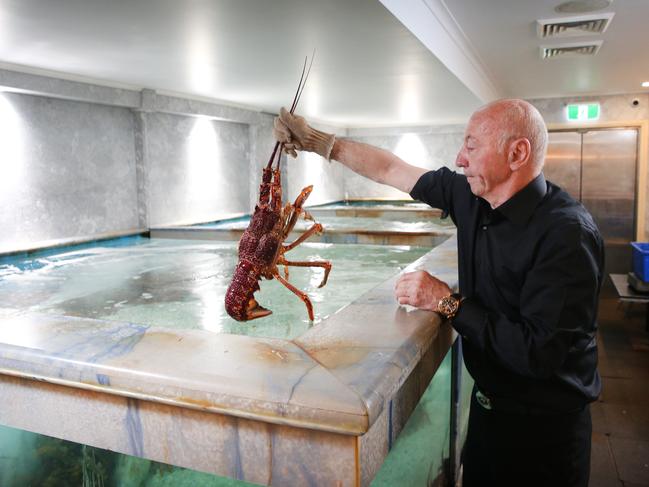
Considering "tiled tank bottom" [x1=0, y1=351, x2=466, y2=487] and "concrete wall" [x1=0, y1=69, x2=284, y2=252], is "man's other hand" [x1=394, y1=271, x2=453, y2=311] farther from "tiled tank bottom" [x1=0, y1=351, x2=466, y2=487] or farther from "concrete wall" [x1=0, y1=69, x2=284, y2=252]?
"concrete wall" [x1=0, y1=69, x2=284, y2=252]

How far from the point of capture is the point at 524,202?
1.66 metres

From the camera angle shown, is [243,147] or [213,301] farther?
[243,147]

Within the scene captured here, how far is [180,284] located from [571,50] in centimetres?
521

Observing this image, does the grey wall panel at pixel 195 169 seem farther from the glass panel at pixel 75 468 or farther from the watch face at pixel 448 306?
the watch face at pixel 448 306

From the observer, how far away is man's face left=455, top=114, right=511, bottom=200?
166 cm

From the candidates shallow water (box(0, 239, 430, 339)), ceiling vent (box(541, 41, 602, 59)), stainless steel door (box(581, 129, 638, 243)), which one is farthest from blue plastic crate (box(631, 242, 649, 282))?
stainless steel door (box(581, 129, 638, 243))

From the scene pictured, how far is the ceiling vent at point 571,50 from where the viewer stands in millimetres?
5973

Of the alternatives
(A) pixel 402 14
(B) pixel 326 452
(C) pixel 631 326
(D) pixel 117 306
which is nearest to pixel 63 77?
(D) pixel 117 306

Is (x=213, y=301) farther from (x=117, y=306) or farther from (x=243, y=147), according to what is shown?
(x=243, y=147)

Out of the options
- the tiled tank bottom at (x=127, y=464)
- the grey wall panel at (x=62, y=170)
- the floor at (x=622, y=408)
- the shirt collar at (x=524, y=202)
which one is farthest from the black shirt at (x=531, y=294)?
the grey wall panel at (x=62, y=170)

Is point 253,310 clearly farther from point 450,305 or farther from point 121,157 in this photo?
point 121,157

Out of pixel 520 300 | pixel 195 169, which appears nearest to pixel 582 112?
pixel 195 169

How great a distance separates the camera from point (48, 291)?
4395 mm

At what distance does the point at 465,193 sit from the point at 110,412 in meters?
1.39
